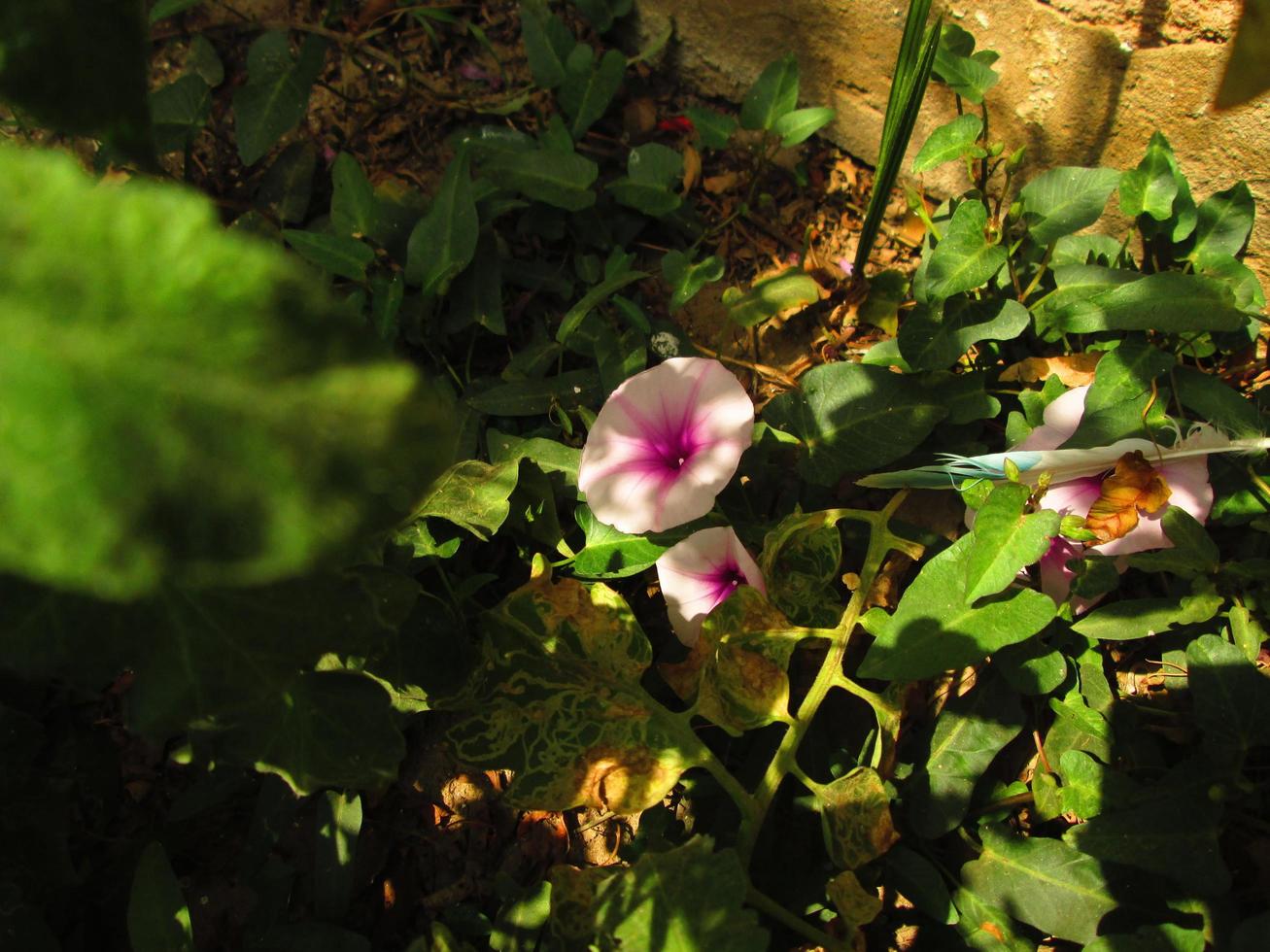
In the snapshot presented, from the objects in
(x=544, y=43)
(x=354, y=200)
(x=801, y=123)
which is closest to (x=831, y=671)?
(x=801, y=123)

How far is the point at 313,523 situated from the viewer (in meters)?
0.48

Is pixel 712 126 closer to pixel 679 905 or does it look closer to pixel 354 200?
pixel 354 200

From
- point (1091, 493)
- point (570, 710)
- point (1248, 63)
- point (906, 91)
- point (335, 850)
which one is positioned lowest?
point (335, 850)

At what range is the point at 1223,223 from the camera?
4.66 ft

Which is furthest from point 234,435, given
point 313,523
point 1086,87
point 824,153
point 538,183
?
point 824,153

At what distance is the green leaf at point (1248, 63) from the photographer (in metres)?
0.55

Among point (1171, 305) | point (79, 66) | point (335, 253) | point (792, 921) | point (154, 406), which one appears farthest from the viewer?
point (335, 253)

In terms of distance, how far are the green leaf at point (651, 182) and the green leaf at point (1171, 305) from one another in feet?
2.48

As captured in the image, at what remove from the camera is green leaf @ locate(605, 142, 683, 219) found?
1734 millimetres

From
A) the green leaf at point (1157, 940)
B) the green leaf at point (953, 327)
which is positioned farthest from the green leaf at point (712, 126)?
the green leaf at point (1157, 940)

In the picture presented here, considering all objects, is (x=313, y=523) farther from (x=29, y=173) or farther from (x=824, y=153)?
(x=824, y=153)

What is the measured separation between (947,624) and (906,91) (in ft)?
2.45

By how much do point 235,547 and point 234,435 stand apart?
60 millimetres

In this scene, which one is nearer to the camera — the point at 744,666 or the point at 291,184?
the point at 744,666
